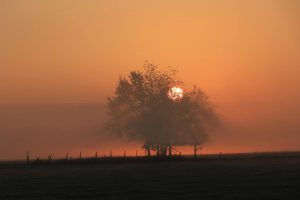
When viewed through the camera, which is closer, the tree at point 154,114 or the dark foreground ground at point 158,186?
the dark foreground ground at point 158,186

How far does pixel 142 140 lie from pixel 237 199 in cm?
7784

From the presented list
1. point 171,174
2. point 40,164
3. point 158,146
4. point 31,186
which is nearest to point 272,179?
point 171,174

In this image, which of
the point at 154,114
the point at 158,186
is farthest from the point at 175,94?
the point at 158,186

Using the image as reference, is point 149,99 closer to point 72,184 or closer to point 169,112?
point 169,112

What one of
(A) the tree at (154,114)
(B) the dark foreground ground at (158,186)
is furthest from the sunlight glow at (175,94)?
(B) the dark foreground ground at (158,186)

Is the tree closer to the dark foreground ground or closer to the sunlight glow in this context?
the sunlight glow

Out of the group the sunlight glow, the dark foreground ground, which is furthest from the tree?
the dark foreground ground

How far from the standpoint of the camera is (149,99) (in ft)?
374

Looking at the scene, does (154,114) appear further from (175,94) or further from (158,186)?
(158,186)

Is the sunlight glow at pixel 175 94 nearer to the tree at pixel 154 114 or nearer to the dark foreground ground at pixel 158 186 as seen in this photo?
the tree at pixel 154 114

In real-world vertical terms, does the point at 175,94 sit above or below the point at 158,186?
above

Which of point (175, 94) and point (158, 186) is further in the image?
point (175, 94)

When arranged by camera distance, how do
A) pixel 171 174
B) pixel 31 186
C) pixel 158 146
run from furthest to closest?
pixel 158 146
pixel 171 174
pixel 31 186

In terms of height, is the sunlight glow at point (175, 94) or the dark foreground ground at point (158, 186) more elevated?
the sunlight glow at point (175, 94)
